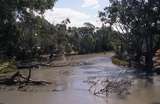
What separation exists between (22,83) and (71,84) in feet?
12.6

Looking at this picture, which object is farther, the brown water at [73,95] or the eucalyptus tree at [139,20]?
the eucalyptus tree at [139,20]

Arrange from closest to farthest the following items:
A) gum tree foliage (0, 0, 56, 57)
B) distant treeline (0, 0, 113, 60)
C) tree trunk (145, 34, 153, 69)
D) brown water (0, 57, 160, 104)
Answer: brown water (0, 57, 160, 104) < gum tree foliage (0, 0, 56, 57) < distant treeline (0, 0, 113, 60) < tree trunk (145, 34, 153, 69)

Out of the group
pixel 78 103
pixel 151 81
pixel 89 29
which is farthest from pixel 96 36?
pixel 78 103

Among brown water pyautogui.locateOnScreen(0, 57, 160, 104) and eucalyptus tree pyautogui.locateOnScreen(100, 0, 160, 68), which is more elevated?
eucalyptus tree pyautogui.locateOnScreen(100, 0, 160, 68)

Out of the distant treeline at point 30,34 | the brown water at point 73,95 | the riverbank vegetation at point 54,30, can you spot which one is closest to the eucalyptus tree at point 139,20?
the riverbank vegetation at point 54,30

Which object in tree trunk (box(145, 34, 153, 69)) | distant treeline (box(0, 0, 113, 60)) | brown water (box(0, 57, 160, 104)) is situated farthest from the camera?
tree trunk (box(145, 34, 153, 69))

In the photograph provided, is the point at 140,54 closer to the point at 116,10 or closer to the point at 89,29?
the point at 116,10

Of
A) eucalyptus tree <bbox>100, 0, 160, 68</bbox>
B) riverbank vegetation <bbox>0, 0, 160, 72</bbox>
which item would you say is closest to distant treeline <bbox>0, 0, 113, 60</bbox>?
riverbank vegetation <bbox>0, 0, 160, 72</bbox>

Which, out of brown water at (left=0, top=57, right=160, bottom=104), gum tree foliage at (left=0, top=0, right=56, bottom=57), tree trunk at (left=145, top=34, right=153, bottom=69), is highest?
gum tree foliage at (left=0, top=0, right=56, bottom=57)

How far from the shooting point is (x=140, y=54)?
5406cm

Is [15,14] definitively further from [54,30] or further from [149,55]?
[54,30]

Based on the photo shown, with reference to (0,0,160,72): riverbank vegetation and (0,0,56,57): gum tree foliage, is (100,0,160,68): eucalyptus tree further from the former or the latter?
(0,0,56,57): gum tree foliage

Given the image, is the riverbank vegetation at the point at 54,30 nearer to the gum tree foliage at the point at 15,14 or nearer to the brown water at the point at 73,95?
the gum tree foliage at the point at 15,14

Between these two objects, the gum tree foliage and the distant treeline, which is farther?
the distant treeline
